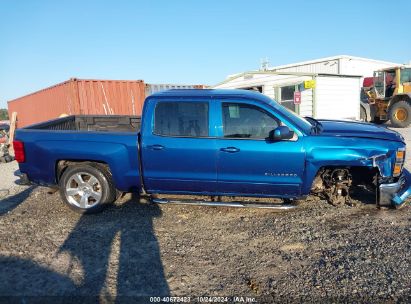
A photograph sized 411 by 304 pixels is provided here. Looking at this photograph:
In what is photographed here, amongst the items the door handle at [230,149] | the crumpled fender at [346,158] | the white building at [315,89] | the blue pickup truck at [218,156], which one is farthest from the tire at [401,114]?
the door handle at [230,149]

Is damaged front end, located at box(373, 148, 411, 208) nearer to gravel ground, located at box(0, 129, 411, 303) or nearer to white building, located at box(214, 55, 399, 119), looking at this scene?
gravel ground, located at box(0, 129, 411, 303)

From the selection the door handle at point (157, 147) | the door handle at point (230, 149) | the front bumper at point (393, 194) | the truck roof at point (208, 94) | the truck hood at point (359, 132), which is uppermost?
the truck roof at point (208, 94)

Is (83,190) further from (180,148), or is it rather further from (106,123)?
(106,123)

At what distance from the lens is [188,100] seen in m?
4.45

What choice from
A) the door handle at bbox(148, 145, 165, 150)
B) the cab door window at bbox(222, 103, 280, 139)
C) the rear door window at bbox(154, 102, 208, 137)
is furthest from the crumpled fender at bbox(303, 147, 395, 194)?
the door handle at bbox(148, 145, 165, 150)

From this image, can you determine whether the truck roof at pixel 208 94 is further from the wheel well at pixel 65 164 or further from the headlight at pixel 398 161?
the headlight at pixel 398 161

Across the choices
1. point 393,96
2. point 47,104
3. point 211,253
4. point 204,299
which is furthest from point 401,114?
point 47,104

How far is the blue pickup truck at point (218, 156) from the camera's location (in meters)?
4.14

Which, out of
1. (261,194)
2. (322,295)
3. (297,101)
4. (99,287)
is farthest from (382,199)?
(297,101)

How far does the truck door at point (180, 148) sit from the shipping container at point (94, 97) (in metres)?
9.66

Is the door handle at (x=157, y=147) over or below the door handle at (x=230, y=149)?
over

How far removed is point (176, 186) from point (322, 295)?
2.41 metres

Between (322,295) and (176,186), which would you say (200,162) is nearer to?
(176,186)

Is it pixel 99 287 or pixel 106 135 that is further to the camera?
pixel 106 135
